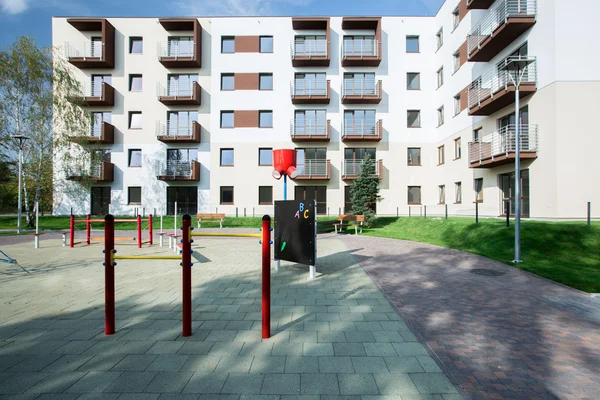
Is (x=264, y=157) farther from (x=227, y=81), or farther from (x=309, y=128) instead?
(x=227, y=81)

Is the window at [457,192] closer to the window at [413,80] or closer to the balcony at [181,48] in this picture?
the window at [413,80]

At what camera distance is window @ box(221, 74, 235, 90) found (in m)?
26.2

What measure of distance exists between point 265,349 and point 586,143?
56.6ft

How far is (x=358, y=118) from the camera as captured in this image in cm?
2595

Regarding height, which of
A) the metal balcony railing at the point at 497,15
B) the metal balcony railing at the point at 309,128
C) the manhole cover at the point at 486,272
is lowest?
the manhole cover at the point at 486,272

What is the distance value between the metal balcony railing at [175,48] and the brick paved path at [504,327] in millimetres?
26164

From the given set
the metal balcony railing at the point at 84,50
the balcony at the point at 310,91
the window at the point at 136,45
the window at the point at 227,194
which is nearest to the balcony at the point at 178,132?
the window at the point at 227,194

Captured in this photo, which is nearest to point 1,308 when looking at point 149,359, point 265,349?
point 149,359

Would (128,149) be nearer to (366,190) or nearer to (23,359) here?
(366,190)

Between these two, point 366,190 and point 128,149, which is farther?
point 128,149

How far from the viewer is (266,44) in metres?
26.4

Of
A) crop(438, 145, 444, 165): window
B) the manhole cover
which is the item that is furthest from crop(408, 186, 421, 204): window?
the manhole cover

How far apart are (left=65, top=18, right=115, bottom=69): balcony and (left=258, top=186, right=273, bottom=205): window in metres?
17.2

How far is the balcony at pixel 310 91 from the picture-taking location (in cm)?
2520
